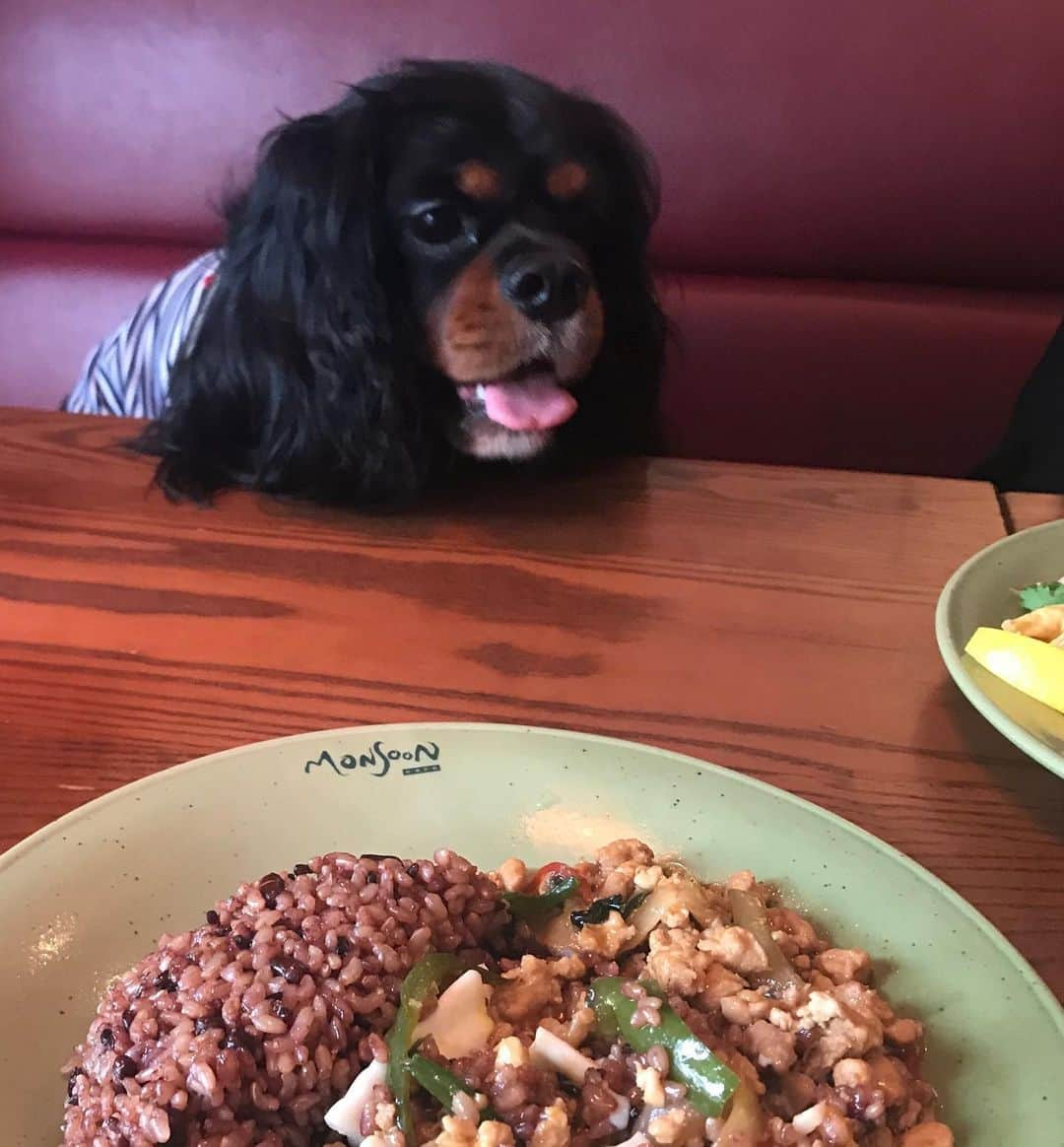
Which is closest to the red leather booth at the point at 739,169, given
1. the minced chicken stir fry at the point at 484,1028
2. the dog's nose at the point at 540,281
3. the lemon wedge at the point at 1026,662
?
the dog's nose at the point at 540,281

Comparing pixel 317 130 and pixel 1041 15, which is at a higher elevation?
pixel 1041 15

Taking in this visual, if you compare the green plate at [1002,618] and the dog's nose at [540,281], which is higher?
the dog's nose at [540,281]

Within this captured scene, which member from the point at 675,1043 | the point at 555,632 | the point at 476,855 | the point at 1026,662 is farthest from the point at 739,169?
the point at 675,1043

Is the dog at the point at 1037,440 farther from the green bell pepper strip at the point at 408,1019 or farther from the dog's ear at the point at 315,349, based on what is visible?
the green bell pepper strip at the point at 408,1019

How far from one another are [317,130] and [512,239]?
10.8 inches

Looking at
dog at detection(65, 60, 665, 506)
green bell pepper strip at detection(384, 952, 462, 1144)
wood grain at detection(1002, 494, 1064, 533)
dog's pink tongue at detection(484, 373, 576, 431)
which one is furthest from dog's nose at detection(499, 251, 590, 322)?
green bell pepper strip at detection(384, 952, 462, 1144)

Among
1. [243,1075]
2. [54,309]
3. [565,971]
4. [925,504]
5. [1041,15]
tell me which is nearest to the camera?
[243,1075]

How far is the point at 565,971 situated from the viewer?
67 cm

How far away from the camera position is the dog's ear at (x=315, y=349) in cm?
132

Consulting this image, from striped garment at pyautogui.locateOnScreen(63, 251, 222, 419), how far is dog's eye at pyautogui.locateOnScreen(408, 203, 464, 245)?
45 cm

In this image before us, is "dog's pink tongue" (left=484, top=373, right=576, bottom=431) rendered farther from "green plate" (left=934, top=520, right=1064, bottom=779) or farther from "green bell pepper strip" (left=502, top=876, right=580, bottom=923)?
"green bell pepper strip" (left=502, top=876, right=580, bottom=923)

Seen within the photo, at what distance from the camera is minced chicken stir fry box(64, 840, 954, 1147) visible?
569 millimetres

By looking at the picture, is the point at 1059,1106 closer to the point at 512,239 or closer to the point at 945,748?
the point at 945,748

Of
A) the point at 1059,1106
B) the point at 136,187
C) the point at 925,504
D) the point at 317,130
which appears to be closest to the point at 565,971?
the point at 1059,1106
